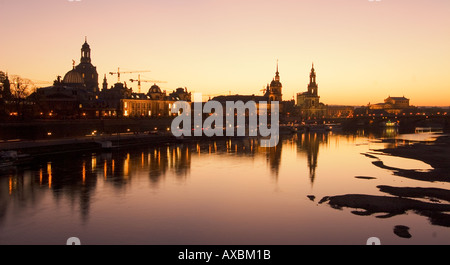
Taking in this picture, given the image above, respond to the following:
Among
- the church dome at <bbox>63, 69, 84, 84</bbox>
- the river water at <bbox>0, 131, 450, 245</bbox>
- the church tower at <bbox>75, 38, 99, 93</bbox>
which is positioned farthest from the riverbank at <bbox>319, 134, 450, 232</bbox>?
the church tower at <bbox>75, 38, 99, 93</bbox>

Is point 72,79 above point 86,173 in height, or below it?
above

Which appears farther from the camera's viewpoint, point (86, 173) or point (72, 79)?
→ point (72, 79)

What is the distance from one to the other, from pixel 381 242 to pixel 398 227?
11.2 feet

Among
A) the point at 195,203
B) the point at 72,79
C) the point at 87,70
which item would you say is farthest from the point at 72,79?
the point at 195,203

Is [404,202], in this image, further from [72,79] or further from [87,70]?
[87,70]

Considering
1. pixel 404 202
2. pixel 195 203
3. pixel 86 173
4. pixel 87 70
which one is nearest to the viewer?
pixel 404 202

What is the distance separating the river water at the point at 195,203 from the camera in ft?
83.6

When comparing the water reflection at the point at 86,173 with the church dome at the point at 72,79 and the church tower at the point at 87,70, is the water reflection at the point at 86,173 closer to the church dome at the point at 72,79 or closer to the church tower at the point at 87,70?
the church dome at the point at 72,79

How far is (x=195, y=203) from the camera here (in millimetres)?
34969

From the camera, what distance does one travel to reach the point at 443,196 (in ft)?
114

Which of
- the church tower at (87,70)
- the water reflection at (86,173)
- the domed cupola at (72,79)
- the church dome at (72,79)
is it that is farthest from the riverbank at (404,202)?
the church tower at (87,70)

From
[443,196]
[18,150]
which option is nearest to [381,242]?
[443,196]
